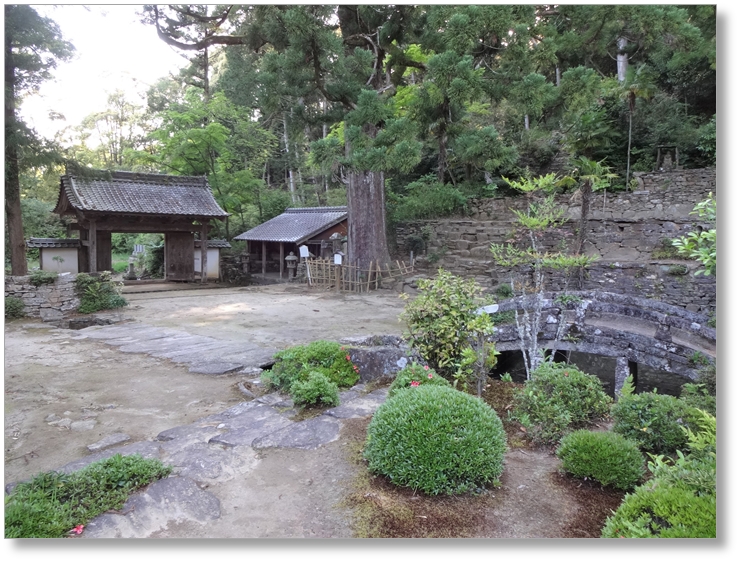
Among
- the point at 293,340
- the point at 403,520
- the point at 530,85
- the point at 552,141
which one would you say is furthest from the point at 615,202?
the point at 403,520

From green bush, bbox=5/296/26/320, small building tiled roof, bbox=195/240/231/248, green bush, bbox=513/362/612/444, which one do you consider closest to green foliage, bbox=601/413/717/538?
green bush, bbox=513/362/612/444

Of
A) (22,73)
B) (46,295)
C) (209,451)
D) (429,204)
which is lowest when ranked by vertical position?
(209,451)

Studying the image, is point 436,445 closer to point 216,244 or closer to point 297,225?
point 297,225

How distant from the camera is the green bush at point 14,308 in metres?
8.21

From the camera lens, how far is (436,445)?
2.26 m

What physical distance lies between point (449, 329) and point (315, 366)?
120 centimetres

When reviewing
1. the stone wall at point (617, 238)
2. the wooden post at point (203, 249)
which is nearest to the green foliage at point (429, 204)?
the stone wall at point (617, 238)

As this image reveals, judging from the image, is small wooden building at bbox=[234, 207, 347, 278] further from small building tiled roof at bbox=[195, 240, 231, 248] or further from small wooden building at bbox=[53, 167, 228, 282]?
small wooden building at bbox=[53, 167, 228, 282]

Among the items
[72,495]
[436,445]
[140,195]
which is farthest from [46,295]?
[436,445]

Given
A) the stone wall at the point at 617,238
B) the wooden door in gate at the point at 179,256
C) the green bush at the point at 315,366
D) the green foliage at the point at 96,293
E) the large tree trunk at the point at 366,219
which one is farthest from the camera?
the wooden door in gate at the point at 179,256

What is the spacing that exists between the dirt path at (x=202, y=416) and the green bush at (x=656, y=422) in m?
0.56

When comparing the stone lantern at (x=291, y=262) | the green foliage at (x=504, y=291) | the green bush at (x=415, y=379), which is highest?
the stone lantern at (x=291, y=262)

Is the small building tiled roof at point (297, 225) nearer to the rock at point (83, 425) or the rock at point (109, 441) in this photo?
the rock at point (83, 425)

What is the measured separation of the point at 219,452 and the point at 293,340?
3.99 m
